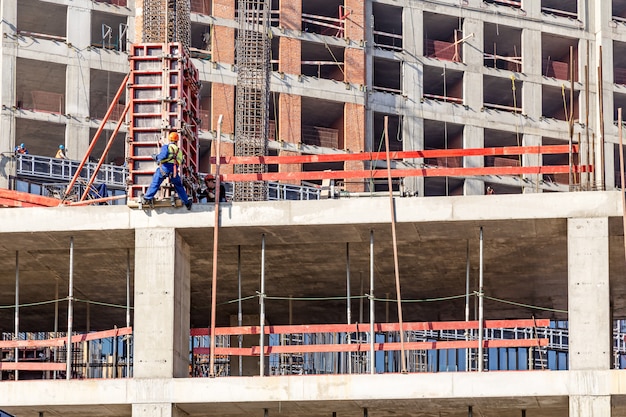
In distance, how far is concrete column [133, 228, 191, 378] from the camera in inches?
1398

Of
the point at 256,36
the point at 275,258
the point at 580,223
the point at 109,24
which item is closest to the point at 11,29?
the point at 109,24

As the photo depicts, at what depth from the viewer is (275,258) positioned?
39.3 m

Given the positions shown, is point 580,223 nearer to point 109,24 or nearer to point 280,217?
point 280,217

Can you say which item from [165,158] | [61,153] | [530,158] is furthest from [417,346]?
[530,158]

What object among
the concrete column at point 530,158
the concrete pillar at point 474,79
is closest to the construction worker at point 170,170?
the concrete pillar at point 474,79

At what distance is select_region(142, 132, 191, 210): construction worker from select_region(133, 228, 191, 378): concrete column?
2.90 feet

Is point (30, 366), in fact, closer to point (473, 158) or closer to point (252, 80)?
point (252, 80)

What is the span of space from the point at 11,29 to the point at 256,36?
12.7 meters

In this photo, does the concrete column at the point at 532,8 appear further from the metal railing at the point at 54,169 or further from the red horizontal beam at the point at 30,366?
the red horizontal beam at the point at 30,366

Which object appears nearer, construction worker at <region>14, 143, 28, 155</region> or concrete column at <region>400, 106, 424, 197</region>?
construction worker at <region>14, 143, 28, 155</region>

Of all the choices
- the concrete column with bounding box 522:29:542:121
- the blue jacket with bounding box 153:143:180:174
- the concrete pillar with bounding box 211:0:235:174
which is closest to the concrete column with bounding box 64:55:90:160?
the concrete pillar with bounding box 211:0:235:174

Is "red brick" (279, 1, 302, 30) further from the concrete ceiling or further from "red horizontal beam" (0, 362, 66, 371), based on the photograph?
"red horizontal beam" (0, 362, 66, 371)

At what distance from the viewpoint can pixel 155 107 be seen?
37031mm

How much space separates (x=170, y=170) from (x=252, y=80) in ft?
144
